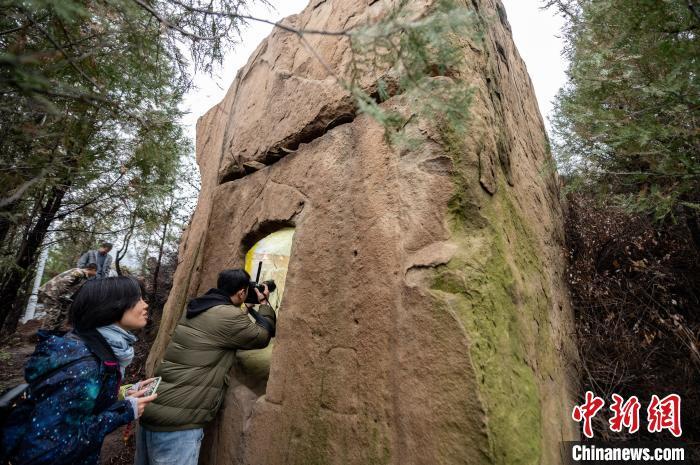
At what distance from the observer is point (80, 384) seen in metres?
1.58

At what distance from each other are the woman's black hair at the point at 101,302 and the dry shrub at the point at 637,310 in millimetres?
3972

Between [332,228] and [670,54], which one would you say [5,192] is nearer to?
[332,228]

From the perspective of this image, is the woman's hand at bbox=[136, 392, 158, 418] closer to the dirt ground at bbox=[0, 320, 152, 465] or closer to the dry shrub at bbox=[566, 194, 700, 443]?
the dirt ground at bbox=[0, 320, 152, 465]

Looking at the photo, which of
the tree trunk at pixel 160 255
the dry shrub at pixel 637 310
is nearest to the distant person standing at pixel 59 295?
the tree trunk at pixel 160 255

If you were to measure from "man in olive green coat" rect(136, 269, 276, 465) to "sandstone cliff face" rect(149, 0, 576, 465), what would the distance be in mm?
377

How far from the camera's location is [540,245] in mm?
3545

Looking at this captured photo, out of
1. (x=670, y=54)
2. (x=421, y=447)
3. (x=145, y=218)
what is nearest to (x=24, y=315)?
(x=145, y=218)

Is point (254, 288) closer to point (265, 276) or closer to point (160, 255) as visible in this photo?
point (265, 276)

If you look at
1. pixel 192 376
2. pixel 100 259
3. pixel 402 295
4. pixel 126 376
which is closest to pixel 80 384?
pixel 192 376

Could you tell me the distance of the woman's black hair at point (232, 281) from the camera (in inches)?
112

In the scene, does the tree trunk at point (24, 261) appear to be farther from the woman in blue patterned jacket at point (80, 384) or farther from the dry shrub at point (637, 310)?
the dry shrub at point (637, 310)

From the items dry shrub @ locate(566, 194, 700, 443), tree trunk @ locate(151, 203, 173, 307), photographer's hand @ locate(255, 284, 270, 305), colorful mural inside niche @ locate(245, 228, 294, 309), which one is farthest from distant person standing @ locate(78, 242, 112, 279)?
dry shrub @ locate(566, 194, 700, 443)

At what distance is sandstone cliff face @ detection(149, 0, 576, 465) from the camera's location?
2.03 m

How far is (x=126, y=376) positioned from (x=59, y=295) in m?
2.18
